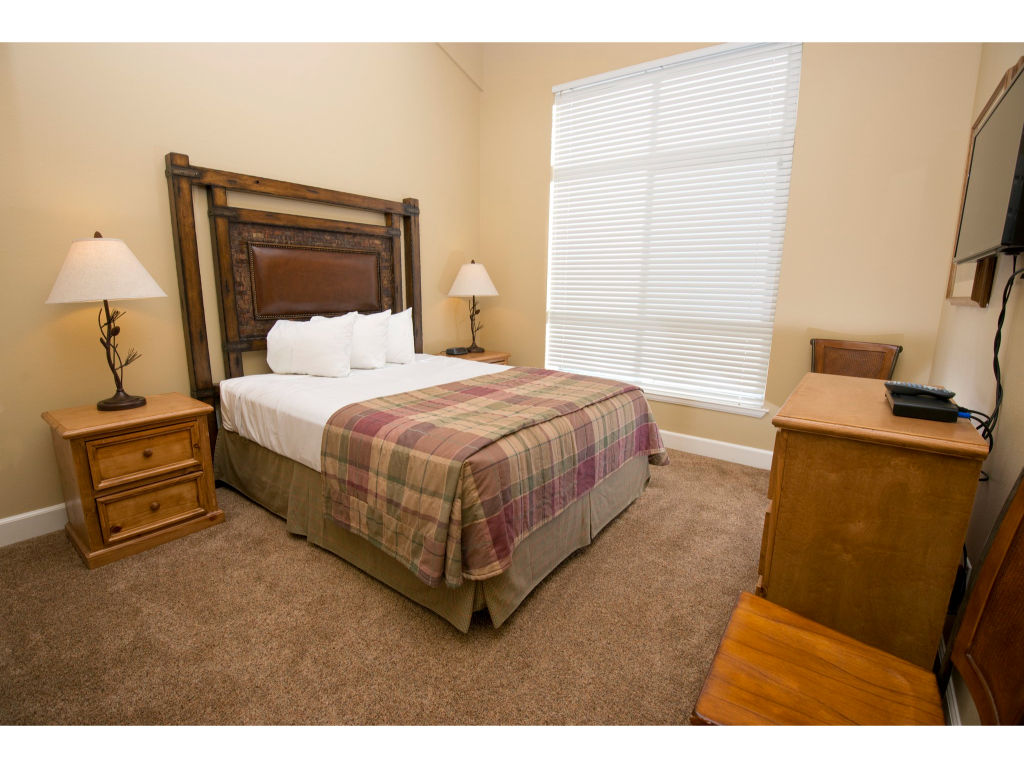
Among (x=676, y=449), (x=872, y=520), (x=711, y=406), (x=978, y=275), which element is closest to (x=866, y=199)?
(x=978, y=275)

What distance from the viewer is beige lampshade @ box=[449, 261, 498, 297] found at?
154 inches

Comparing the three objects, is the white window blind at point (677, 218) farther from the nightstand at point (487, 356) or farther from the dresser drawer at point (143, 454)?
the dresser drawer at point (143, 454)

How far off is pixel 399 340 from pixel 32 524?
7.02 ft

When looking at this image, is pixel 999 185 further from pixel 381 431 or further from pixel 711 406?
pixel 711 406

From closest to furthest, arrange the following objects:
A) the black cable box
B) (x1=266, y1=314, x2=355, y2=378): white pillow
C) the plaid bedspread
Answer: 1. the black cable box
2. the plaid bedspread
3. (x1=266, y1=314, x2=355, y2=378): white pillow

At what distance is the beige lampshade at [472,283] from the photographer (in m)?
3.92

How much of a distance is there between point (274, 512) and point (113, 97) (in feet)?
Result: 7.37

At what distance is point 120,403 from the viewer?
7.16ft

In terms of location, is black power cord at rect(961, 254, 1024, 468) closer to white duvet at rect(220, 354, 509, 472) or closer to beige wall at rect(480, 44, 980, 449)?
beige wall at rect(480, 44, 980, 449)

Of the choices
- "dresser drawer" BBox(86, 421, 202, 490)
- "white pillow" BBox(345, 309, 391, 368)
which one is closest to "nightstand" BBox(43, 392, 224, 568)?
"dresser drawer" BBox(86, 421, 202, 490)

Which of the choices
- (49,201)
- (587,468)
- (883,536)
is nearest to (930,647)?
(883,536)

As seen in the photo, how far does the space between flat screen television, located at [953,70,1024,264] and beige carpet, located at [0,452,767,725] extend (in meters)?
1.47

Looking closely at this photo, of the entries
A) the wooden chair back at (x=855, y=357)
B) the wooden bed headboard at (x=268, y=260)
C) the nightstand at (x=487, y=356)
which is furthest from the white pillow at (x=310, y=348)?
the wooden chair back at (x=855, y=357)

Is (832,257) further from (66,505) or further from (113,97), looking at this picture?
(66,505)
